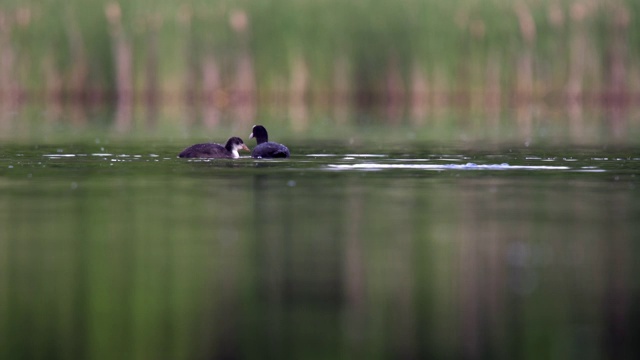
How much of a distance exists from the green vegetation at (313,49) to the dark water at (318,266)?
2091cm

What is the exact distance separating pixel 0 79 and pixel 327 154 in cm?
1882

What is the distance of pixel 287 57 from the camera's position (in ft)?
122

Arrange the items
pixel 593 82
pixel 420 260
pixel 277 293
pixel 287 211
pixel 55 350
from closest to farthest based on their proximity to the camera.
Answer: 1. pixel 55 350
2. pixel 277 293
3. pixel 420 260
4. pixel 287 211
5. pixel 593 82

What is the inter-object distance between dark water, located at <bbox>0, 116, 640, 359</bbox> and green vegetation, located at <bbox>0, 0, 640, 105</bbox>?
20.9m

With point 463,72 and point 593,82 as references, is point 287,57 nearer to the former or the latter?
point 463,72

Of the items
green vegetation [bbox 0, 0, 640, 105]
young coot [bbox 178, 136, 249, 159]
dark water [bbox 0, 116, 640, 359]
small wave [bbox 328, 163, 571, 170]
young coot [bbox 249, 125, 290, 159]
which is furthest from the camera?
green vegetation [bbox 0, 0, 640, 105]

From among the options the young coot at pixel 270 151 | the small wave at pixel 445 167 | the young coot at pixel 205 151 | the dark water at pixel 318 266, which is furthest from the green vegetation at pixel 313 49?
the dark water at pixel 318 266

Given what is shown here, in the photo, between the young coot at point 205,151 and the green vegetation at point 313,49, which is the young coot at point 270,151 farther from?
the green vegetation at point 313,49

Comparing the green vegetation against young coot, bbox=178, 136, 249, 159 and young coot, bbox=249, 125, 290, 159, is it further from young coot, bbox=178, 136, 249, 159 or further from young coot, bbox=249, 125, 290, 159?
young coot, bbox=178, 136, 249, 159

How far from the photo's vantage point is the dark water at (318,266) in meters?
7.29

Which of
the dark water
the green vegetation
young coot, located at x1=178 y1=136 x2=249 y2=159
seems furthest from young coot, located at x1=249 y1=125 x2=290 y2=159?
the green vegetation

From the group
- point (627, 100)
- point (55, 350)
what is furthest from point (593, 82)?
point (55, 350)

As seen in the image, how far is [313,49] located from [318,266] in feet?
92.7

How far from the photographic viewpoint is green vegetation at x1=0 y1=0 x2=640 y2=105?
3675cm
